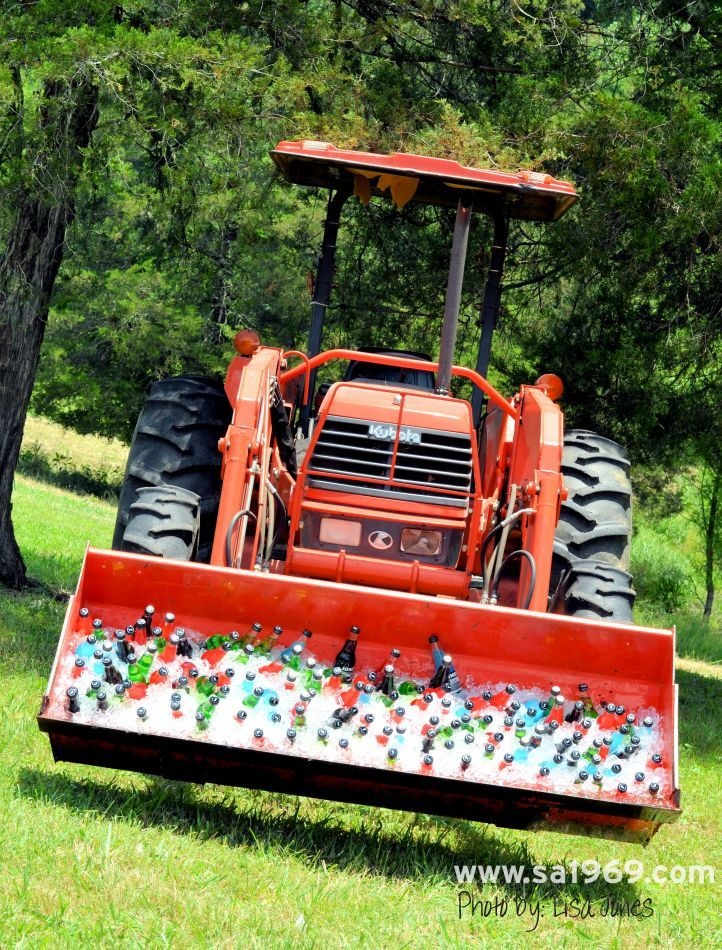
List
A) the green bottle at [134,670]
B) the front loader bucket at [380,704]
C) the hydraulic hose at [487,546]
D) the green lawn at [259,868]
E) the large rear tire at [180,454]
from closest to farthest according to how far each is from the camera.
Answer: the green lawn at [259,868] < the front loader bucket at [380,704] < the green bottle at [134,670] < the hydraulic hose at [487,546] < the large rear tire at [180,454]

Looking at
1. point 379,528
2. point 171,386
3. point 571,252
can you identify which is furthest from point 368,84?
point 379,528

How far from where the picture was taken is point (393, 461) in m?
5.99

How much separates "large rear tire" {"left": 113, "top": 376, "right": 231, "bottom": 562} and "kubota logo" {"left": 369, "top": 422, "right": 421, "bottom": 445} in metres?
1.07

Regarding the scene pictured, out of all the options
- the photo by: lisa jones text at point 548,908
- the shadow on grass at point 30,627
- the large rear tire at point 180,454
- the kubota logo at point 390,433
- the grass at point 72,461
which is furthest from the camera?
the grass at point 72,461

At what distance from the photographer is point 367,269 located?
36.8ft

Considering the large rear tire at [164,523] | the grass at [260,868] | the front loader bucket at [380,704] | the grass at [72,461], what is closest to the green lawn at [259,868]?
the grass at [260,868]

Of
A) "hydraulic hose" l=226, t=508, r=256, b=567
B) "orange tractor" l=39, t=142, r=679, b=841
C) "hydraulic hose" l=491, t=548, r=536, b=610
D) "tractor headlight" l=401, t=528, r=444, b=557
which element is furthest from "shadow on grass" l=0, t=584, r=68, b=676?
"hydraulic hose" l=491, t=548, r=536, b=610

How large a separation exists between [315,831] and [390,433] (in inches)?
69.9

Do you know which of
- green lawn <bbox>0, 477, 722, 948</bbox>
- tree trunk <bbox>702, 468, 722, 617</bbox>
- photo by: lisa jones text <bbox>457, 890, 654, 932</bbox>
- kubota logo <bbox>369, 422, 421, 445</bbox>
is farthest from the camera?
tree trunk <bbox>702, 468, 722, 617</bbox>

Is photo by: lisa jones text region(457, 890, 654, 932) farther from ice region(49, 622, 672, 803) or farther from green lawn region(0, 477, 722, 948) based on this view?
ice region(49, 622, 672, 803)

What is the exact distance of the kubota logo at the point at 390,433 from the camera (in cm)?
594

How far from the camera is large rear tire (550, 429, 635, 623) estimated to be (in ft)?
19.9

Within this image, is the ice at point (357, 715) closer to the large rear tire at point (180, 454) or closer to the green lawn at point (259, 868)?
the green lawn at point (259, 868)

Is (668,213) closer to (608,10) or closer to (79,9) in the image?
(608,10)
